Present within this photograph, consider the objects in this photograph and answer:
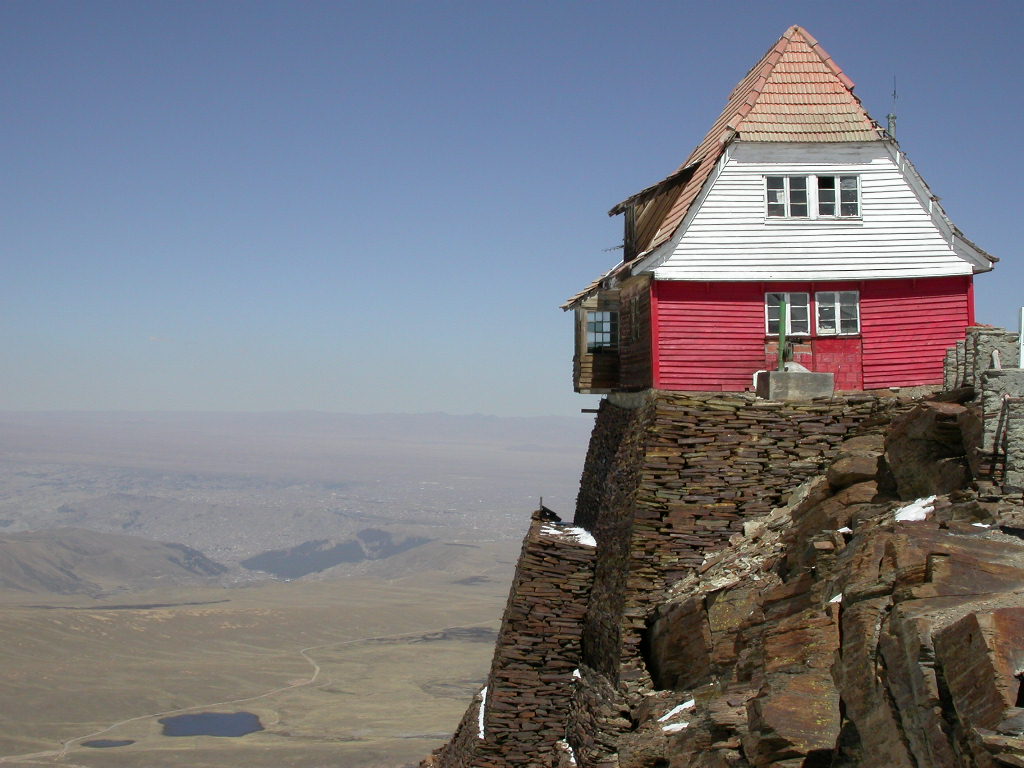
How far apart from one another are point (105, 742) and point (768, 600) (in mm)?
76616

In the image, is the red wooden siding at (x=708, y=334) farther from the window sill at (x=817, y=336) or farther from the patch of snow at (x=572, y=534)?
the patch of snow at (x=572, y=534)

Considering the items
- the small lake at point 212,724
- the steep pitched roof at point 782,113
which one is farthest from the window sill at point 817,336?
the small lake at point 212,724

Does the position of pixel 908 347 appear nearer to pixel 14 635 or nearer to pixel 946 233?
pixel 946 233

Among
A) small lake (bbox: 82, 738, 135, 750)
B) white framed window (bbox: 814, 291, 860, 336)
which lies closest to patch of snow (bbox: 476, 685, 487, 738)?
white framed window (bbox: 814, 291, 860, 336)

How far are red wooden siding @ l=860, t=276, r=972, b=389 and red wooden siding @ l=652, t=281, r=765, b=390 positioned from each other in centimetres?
231

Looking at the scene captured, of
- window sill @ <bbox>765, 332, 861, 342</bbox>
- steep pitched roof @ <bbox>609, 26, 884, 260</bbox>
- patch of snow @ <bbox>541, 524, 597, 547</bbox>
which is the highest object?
steep pitched roof @ <bbox>609, 26, 884, 260</bbox>

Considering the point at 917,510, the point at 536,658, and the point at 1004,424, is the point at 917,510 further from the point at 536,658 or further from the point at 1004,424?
the point at 536,658

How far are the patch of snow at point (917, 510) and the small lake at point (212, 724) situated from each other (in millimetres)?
78934

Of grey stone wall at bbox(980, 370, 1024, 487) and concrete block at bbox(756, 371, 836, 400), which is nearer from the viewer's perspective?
grey stone wall at bbox(980, 370, 1024, 487)

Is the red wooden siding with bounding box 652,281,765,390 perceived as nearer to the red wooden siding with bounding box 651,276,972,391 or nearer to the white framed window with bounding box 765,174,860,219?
the red wooden siding with bounding box 651,276,972,391

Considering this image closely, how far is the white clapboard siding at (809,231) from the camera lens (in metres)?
24.1

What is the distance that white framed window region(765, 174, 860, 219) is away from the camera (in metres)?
24.4

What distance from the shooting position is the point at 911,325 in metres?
24.5

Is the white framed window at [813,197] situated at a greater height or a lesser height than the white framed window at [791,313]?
greater
